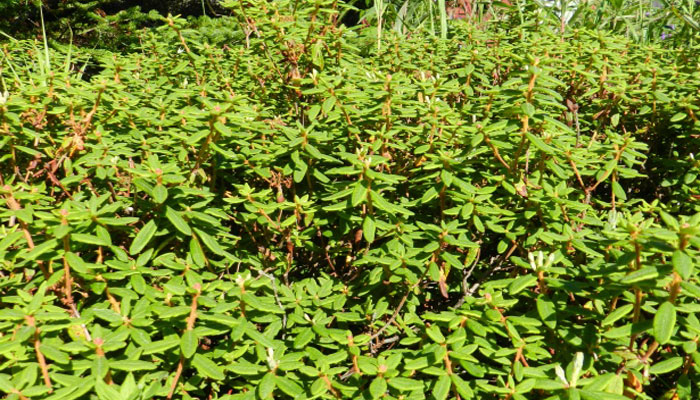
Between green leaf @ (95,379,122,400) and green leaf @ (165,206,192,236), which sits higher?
green leaf @ (165,206,192,236)

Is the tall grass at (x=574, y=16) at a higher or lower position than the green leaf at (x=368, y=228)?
higher

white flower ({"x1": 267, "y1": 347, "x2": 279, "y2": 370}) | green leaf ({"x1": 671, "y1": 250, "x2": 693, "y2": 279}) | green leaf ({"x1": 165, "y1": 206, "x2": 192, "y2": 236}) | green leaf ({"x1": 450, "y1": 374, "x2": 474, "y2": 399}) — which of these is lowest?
green leaf ({"x1": 450, "y1": 374, "x2": 474, "y2": 399})

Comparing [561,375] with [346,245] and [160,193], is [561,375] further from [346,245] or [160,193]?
[160,193]

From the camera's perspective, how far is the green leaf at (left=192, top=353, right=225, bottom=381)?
1.56 metres

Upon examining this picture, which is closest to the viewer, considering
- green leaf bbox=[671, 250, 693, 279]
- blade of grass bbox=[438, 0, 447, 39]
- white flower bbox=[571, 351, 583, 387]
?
green leaf bbox=[671, 250, 693, 279]

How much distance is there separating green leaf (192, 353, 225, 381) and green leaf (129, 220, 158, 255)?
0.43m

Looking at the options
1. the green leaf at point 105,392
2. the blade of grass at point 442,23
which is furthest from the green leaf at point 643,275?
the blade of grass at point 442,23

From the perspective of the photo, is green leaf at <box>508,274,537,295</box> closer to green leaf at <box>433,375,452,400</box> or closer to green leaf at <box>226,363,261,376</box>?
green leaf at <box>433,375,452,400</box>

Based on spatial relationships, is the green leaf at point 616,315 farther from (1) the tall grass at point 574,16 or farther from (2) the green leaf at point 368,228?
(1) the tall grass at point 574,16

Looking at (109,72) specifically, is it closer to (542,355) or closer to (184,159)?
(184,159)

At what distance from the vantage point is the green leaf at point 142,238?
70.8 inches

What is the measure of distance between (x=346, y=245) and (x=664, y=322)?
4.42 feet

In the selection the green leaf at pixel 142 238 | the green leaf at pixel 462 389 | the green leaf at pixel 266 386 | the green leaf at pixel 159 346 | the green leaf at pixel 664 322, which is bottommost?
the green leaf at pixel 462 389

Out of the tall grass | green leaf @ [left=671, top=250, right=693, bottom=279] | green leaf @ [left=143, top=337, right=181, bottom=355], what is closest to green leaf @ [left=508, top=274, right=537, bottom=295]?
green leaf @ [left=671, top=250, right=693, bottom=279]
